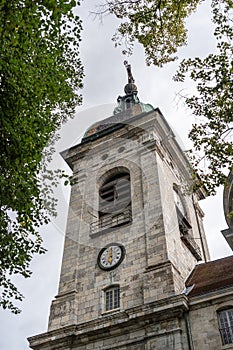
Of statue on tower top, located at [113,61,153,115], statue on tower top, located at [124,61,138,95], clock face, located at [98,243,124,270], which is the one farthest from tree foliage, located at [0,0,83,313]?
statue on tower top, located at [124,61,138,95]

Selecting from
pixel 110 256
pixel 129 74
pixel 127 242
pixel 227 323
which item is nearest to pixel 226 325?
pixel 227 323

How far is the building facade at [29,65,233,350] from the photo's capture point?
13.4 meters

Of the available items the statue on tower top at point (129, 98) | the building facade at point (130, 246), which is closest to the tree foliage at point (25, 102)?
the building facade at point (130, 246)

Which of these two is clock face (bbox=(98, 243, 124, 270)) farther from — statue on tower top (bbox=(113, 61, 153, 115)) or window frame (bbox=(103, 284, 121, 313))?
statue on tower top (bbox=(113, 61, 153, 115))

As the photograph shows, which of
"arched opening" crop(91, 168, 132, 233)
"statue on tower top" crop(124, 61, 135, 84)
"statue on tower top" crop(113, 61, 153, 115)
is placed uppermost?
"statue on tower top" crop(124, 61, 135, 84)

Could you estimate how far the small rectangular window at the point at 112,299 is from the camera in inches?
609

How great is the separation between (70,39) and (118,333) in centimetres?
969

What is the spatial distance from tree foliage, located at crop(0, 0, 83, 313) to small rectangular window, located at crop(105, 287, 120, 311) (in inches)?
199

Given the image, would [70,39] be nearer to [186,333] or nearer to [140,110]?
[186,333]

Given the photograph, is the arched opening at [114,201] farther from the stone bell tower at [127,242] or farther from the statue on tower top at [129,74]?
the statue on tower top at [129,74]

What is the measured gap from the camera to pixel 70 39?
1063cm

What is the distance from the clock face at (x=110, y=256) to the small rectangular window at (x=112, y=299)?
3.49 feet

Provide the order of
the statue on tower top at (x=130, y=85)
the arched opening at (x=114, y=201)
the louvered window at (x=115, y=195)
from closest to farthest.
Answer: the arched opening at (x=114, y=201) → the louvered window at (x=115, y=195) → the statue on tower top at (x=130, y=85)

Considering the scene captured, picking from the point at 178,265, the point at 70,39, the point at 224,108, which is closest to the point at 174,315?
the point at 178,265
